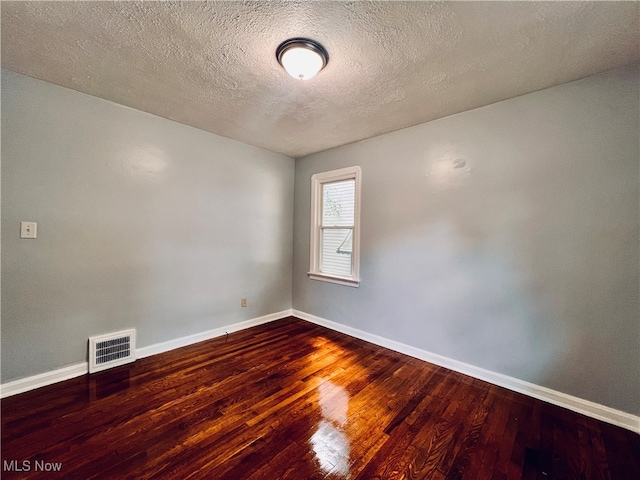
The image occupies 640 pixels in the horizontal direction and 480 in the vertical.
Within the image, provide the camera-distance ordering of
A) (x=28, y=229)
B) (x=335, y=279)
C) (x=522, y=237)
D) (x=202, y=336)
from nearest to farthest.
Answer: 1. (x=28, y=229)
2. (x=522, y=237)
3. (x=202, y=336)
4. (x=335, y=279)

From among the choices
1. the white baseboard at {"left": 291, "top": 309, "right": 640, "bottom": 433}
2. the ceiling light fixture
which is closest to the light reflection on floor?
the white baseboard at {"left": 291, "top": 309, "right": 640, "bottom": 433}

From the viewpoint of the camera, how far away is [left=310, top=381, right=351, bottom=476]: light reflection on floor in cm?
144

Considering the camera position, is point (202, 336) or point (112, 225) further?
point (202, 336)

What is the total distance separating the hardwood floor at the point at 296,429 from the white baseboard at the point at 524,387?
64 mm

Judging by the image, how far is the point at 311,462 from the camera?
4.72ft

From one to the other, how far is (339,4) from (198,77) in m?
1.22

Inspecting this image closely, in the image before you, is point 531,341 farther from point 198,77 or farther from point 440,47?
point 198,77

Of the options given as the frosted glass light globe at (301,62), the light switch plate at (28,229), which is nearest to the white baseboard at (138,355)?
the light switch plate at (28,229)

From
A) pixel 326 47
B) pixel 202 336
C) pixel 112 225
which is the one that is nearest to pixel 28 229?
pixel 112 225

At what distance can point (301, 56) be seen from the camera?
1643 millimetres

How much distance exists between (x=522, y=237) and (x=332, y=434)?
6.94ft

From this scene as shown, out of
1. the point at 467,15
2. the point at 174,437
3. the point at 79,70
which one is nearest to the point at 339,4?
the point at 467,15

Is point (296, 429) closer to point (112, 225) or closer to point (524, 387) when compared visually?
point (524, 387)

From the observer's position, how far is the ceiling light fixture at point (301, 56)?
160 centimetres
